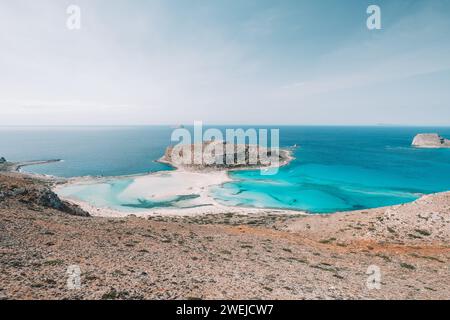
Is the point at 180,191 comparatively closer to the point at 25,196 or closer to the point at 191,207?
the point at 191,207

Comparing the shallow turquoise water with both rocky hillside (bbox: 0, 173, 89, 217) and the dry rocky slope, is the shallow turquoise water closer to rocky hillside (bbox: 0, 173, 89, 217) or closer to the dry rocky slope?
the dry rocky slope

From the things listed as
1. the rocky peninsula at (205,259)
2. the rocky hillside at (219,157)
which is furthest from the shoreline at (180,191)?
the rocky peninsula at (205,259)

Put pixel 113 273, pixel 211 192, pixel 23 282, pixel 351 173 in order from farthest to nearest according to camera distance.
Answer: pixel 351 173 → pixel 211 192 → pixel 113 273 → pixel 23 282

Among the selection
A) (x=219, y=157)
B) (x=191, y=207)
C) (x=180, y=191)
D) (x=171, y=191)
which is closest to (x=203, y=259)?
(x=191, y=207)

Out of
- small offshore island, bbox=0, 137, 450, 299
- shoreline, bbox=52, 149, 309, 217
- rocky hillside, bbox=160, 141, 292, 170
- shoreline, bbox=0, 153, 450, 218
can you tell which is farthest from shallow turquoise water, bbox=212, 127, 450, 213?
small offshore island, bbox=0, 137, 450, 299

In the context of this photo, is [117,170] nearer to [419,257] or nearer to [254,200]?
[254,200]

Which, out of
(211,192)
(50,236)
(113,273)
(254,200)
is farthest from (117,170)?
(113,273)
